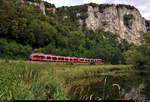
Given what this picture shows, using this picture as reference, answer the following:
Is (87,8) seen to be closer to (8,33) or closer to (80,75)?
(8,33)

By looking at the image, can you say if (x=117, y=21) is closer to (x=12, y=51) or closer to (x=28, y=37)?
(x=28, y=37)

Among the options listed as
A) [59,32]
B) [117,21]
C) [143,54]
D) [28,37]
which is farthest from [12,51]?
[117,21]

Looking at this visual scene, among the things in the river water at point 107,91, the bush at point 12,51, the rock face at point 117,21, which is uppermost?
the rock face at point 117,21

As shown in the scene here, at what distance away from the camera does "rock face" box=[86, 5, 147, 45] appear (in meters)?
108

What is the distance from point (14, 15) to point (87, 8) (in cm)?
7573

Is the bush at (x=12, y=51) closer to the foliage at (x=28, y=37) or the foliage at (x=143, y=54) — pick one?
the foliage at (x=28, y=37)

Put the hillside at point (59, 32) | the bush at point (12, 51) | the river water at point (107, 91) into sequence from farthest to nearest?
the hillside at point (59, 32)
the bush at point (12, 51)
the river water at point (107, 91)

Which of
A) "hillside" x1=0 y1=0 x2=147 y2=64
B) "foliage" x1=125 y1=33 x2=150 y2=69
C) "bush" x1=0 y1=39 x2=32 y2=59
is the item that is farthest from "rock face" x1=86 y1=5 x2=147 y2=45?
"foliage" x1=125 y1=33 x2=150 y2=69

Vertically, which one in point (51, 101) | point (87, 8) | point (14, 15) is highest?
point (87, 8)

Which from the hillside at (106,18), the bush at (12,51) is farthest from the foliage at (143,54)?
the hillside at (106,18)

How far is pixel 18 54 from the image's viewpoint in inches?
1320

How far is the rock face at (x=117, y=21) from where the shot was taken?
354ft

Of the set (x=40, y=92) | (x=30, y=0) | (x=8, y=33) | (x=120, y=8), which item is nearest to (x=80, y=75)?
(x=40, y=92)

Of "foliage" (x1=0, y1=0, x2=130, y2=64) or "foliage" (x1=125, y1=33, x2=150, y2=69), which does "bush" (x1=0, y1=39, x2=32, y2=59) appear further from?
"foliage" (x1=125, y1=33, x2=150, y2=69)
